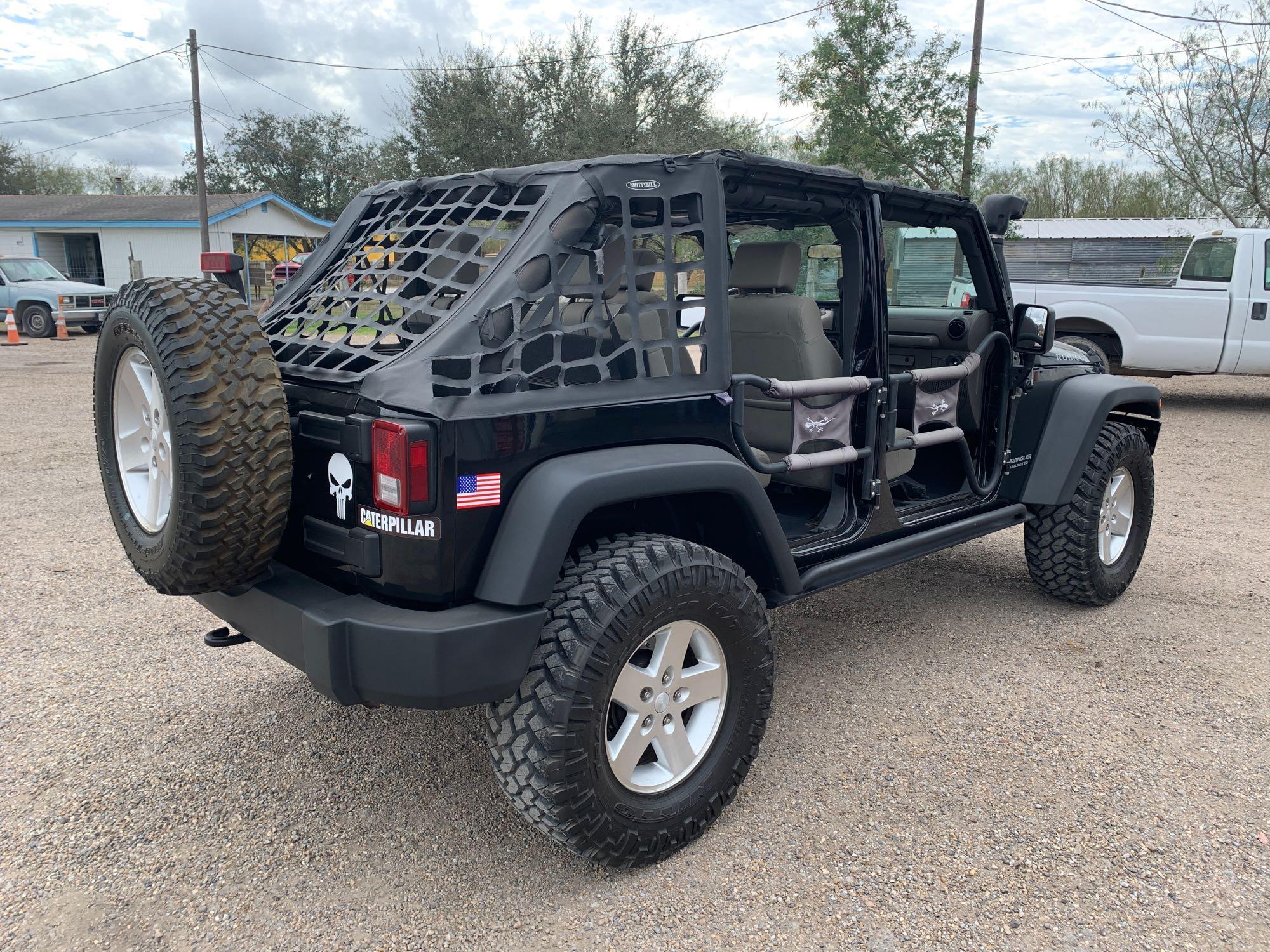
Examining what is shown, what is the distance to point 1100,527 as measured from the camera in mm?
4562

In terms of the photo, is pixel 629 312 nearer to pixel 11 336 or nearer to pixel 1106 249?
pixel 11 336

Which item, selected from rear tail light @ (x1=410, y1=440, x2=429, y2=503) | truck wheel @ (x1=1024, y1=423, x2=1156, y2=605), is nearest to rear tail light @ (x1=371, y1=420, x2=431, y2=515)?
rear tail light @ (x1=410, y1=440, x2=429, y2=503)

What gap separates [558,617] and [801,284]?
6.55 ft

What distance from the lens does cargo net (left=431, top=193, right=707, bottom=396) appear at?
8.38 ft

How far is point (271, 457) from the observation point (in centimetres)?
237

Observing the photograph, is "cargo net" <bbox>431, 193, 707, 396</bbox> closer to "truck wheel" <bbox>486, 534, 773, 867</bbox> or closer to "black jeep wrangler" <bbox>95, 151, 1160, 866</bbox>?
"black jeep wrangler" <bbox>95, 151, 1160, 866</bbox>

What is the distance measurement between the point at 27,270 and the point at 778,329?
73.9ft

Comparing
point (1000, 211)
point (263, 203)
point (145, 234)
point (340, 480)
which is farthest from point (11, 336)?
point (1000, 211)

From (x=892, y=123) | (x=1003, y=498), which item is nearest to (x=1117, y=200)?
(x=892, y=123)

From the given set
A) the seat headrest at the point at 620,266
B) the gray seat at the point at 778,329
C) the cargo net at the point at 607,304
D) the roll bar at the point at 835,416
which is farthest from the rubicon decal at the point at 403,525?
the gray seat at the point at 778,329

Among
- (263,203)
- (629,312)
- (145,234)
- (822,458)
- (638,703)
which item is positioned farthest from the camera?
(263,203)

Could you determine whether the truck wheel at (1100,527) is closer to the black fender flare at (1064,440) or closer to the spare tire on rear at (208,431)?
the black fender flare at (1064,440)

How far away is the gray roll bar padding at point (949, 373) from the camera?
12.1 feet

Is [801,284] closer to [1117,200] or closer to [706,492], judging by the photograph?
[706,492]
